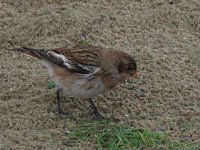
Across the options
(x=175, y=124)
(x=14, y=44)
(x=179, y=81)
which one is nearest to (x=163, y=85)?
(x=179, y=81)

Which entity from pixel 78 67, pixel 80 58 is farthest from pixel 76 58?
pixel 78 67

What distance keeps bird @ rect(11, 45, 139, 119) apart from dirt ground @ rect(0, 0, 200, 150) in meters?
0.35

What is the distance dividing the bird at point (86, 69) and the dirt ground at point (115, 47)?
0.35 meters

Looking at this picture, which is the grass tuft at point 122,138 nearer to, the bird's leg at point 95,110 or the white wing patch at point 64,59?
the bird's leg at point 95,110

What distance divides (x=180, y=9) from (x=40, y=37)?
2152mm

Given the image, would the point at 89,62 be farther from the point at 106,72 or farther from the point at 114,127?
the point at 114,127

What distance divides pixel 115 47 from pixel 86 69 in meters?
1.67

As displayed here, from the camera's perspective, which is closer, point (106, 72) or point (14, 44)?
point (106, 72)

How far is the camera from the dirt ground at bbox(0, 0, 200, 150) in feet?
22.7

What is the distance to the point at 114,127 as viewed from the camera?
22.2 feet

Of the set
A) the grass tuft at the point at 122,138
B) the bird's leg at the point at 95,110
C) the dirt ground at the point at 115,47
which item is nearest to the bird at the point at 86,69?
the bird's leg at the point at 95,110

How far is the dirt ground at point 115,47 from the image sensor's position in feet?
22.7

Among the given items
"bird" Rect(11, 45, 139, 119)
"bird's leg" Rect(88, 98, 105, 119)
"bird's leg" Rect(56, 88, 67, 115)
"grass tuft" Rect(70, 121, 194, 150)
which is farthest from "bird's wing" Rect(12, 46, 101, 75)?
"grass tuft" Rect(70, 121, 194, 150)

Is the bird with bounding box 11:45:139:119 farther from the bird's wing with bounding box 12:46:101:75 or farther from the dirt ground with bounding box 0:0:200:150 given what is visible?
the dirt ground with bounding box 0:0:200:150
